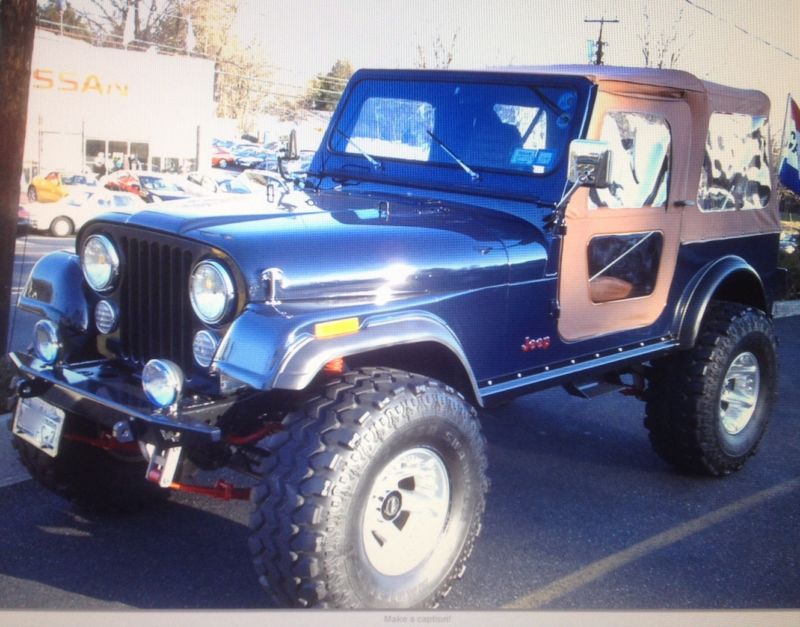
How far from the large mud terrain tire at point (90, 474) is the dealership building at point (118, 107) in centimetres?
125

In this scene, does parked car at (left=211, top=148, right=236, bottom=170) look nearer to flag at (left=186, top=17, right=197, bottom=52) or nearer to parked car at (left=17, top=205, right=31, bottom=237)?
flag at (left=186, top=17, right=197, bottom=52)

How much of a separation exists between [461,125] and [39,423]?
6.59ft

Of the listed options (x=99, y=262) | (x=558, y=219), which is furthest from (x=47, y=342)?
(x=558, y=219)

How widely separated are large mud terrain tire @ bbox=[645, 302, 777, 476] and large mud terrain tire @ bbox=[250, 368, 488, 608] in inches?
58.4

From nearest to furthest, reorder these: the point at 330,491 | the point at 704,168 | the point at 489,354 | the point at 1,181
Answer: the point at 330,491 → the point at 489,354 → the point at 704,168 → the point at 1,181

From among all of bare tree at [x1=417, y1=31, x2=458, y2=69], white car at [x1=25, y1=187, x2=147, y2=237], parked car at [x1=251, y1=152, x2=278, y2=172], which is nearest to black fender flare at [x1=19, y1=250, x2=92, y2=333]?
white car at [x1=25, y1=187, x2=147, y2=237]

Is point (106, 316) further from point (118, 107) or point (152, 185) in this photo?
point (118, 107)

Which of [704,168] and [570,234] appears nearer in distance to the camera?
[570,234]

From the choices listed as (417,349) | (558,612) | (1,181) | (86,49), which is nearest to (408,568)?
(558,612)

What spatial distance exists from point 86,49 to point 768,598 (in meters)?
3.20

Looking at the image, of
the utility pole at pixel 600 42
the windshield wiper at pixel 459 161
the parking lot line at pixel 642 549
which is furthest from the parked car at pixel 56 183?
the parking lot line at pixel 642 549

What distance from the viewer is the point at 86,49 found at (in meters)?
3.44

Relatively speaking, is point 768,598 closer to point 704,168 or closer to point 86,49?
point 704,168

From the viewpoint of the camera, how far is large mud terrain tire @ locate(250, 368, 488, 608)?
247 cm
